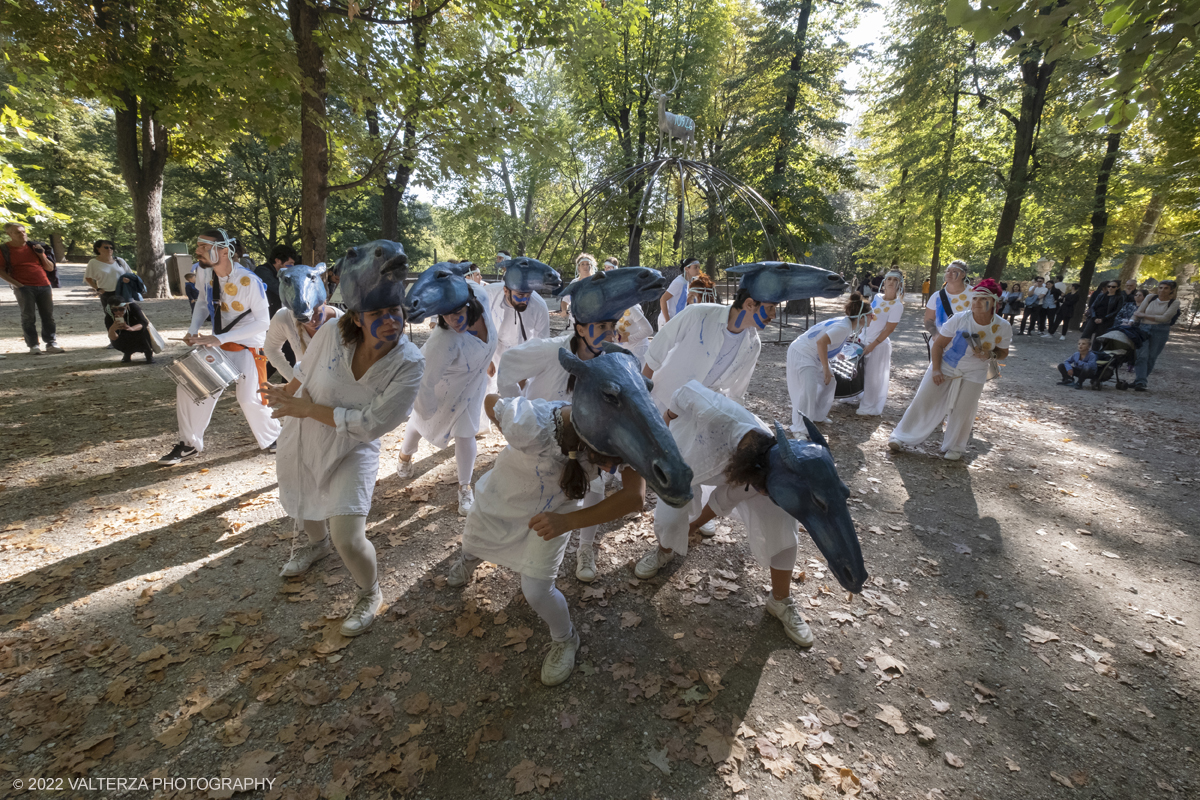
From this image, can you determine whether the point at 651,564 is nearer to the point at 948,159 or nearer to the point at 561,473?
the point at 561,473

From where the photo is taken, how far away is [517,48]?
248 inches

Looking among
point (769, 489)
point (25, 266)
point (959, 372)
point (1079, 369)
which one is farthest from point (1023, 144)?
point (25, 266)

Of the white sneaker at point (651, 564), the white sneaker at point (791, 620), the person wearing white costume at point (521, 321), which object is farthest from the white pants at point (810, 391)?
the person wearing white costume at point (521, 321)

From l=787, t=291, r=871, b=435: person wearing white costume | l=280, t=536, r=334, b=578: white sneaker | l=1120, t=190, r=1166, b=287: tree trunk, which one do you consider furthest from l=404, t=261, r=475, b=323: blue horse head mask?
l=1120, t=190, r=1166, b=287: tree trunk

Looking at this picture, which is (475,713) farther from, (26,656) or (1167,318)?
(1167,318)

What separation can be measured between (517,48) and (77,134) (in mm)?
34633

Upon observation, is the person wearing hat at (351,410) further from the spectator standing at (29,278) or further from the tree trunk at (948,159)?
the tree trunk at (948,159)

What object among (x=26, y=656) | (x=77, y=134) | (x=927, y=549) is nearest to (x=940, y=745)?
(x=927, y=549)

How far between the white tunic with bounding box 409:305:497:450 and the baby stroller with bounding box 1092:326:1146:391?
12.0 m

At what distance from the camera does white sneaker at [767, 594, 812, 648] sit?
304cm

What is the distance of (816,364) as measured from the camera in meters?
5.44

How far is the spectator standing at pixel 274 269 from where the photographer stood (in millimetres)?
5297

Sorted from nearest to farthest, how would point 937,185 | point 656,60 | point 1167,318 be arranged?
point 1167,318
point 656,60
point 937,185

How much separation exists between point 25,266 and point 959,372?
1424 centimetres
